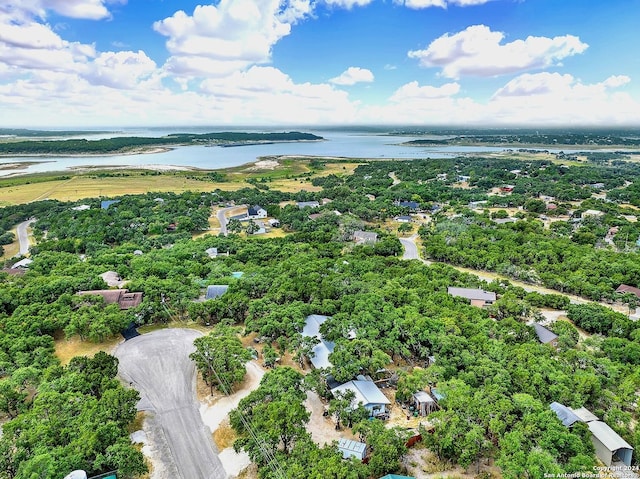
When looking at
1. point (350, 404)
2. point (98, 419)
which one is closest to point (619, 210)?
point (350, 404)

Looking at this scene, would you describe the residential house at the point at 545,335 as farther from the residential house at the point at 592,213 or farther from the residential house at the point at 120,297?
the residential house at the point at 592,213

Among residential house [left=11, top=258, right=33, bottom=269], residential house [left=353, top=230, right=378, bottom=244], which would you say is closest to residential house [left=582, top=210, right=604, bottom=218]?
residential house [left=353, top=230, right=378, bottom=244]

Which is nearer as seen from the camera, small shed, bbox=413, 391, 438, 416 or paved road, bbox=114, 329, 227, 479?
paved road, bbox=114, 329, 227, 479

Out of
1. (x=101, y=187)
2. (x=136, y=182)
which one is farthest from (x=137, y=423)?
(x=136, y=182)

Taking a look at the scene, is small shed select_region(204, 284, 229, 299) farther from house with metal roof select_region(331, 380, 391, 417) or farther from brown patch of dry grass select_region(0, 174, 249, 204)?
brown patch of dry grass select_region(0, 174, 249, 204)

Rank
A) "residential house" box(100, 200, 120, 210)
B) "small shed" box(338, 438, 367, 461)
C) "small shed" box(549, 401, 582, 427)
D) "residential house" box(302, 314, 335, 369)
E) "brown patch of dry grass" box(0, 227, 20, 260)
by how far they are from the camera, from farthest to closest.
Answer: "residential house" box(100, 200, 120, 210), "brown patch of dry grass" box(0, 227, 20, 260), "residential house" box(302, 314, 335, 369), "small shed" box(549, 401, 582, 427), "small shed" box(338, 438, 367, 461)

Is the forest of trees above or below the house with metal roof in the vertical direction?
above

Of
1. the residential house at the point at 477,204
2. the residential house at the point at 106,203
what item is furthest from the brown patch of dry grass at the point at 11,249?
the residential house at the point at 477,204
